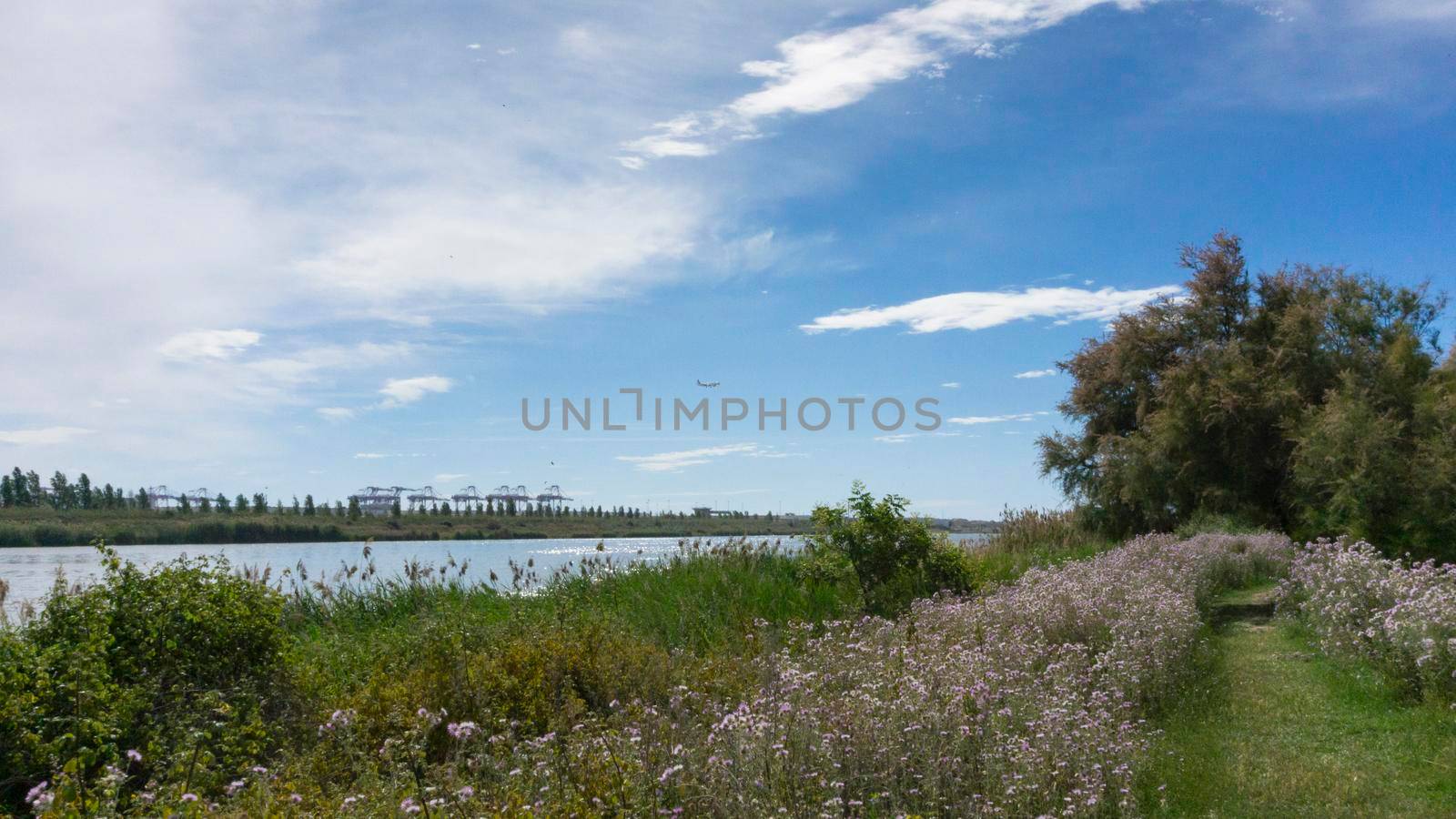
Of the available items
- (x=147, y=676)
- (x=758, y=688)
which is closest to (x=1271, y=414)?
(x=758, y=688)

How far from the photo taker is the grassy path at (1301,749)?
482 centimetres

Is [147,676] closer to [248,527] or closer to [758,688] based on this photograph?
[758,688]

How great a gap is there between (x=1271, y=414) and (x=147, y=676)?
20432mm

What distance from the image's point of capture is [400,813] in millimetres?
3186

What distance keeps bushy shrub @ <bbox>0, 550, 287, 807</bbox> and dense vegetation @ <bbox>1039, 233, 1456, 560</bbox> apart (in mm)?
15753

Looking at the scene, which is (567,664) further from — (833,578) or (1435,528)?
(1435,528)

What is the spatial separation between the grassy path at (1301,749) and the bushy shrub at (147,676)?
500 cm

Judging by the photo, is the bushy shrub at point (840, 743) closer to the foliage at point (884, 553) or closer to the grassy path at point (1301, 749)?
the grassy path at point (1301, 749)

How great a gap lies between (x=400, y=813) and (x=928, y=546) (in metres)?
8.43

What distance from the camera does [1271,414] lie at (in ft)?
63.5

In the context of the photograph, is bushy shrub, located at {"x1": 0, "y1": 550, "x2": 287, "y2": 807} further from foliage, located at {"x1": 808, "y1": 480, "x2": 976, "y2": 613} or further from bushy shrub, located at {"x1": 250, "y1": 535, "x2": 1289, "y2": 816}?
foliage, located at {"x1": 808, "y1": 480, "x2": 976, "y2": 613}

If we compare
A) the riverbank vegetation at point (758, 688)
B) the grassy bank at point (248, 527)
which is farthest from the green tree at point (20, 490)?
the riverbank vegetation at point (758, 688)

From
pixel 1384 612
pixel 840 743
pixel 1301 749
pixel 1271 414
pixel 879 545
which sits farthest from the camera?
pixel 1271 414

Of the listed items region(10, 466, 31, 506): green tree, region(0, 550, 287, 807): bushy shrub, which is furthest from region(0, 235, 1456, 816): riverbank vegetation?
region(10, 466, 31, 506): green tree
